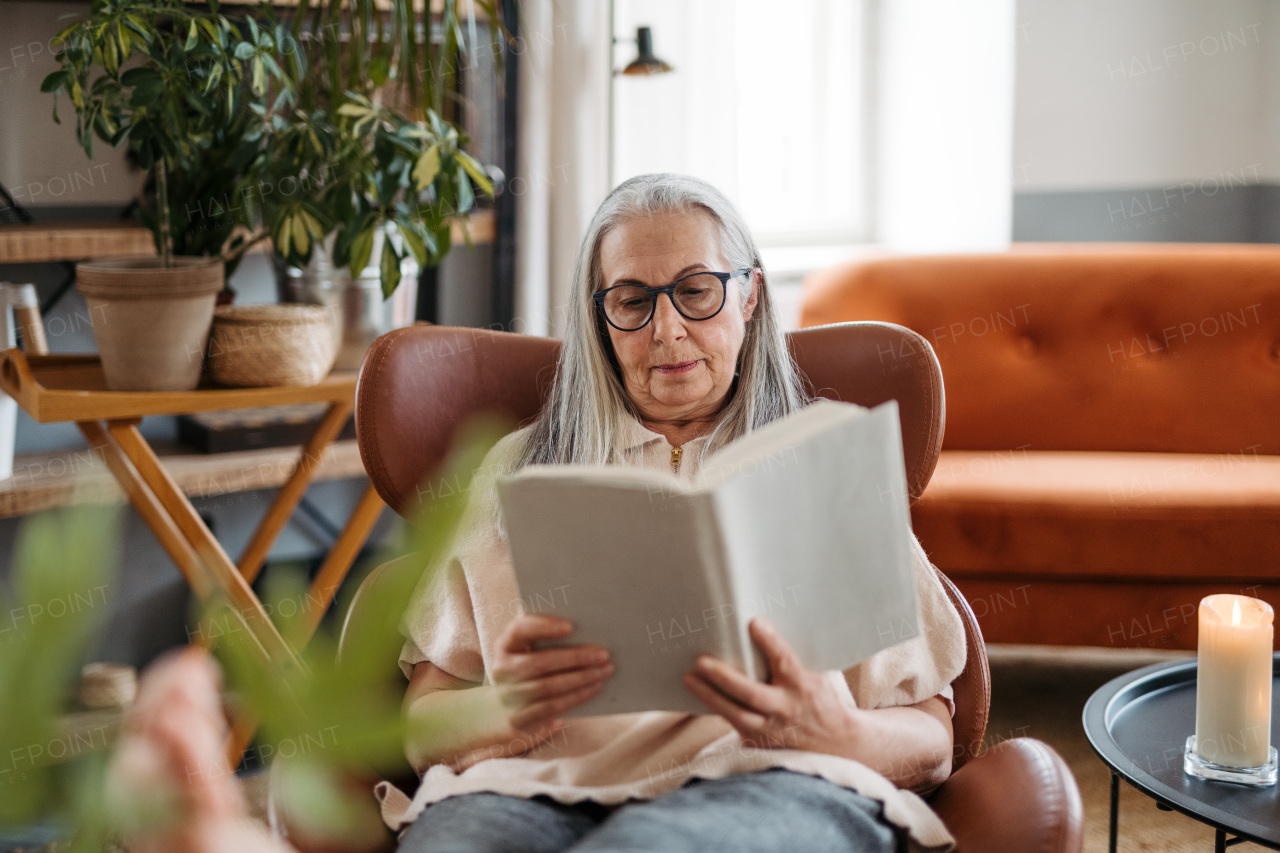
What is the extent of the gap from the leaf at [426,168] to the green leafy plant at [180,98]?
25cm

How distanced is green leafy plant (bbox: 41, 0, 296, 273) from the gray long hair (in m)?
0.75

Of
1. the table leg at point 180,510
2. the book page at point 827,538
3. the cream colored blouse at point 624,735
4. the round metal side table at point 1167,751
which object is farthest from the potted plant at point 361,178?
the round metal side table at point 1167,751

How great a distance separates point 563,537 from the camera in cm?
88

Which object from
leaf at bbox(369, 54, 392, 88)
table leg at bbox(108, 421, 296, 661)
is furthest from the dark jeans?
leaf at bbox(369, 54, 392, 88)

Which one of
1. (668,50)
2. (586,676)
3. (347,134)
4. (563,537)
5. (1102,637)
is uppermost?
(668,50)

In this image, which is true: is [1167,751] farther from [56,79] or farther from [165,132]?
[56,79]

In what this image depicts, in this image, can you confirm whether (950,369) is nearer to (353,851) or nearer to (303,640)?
(353,851)

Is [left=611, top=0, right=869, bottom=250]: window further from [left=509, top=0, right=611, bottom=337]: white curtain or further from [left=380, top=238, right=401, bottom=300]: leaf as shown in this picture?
[left=380, top=238, right=401, bottom=300]: leaf

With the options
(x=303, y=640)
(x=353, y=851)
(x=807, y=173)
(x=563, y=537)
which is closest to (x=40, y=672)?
(x=303, y=640)

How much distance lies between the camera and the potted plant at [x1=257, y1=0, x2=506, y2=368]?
6.25ft

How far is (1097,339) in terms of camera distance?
2.51 meters

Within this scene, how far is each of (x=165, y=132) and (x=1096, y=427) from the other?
1.99 meters

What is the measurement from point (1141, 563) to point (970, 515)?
1.07ft

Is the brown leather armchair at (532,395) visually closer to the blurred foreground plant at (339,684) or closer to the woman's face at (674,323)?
the woman's face at (674,323)
